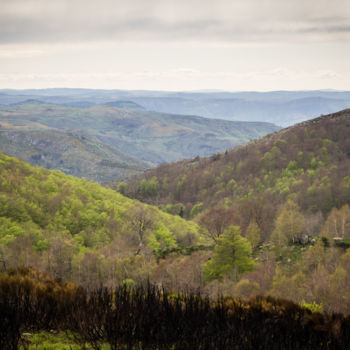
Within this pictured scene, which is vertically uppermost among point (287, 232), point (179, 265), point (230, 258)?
point (287, 232)

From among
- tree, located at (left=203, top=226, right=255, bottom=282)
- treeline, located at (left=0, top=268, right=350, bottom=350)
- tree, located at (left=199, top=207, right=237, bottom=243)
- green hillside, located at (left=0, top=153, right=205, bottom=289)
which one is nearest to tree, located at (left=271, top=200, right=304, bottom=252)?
tree, located at (left=203, top=226, right=255, bottom=282)

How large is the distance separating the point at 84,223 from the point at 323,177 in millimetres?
95602

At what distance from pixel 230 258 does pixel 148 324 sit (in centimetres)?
4379

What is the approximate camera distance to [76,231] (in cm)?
9594

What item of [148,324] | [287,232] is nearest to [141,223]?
[287,232]

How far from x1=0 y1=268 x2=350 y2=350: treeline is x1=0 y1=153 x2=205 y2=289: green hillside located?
124 feet

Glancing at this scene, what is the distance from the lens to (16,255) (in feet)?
207

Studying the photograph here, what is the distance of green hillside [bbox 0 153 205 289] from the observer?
59844mm

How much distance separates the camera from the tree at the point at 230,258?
182ft

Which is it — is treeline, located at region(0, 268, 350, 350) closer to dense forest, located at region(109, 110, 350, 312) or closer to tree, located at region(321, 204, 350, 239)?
dense forest, located at region(109, 110, 350, 312)

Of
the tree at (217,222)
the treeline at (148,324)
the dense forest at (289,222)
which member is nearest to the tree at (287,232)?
the dense forest at (289,222)

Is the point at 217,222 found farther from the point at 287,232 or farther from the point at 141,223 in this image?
the point at 287,232

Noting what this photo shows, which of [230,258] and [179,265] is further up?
[230,258]

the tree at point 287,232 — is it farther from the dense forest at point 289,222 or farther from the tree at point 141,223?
the tree at point 141,223
